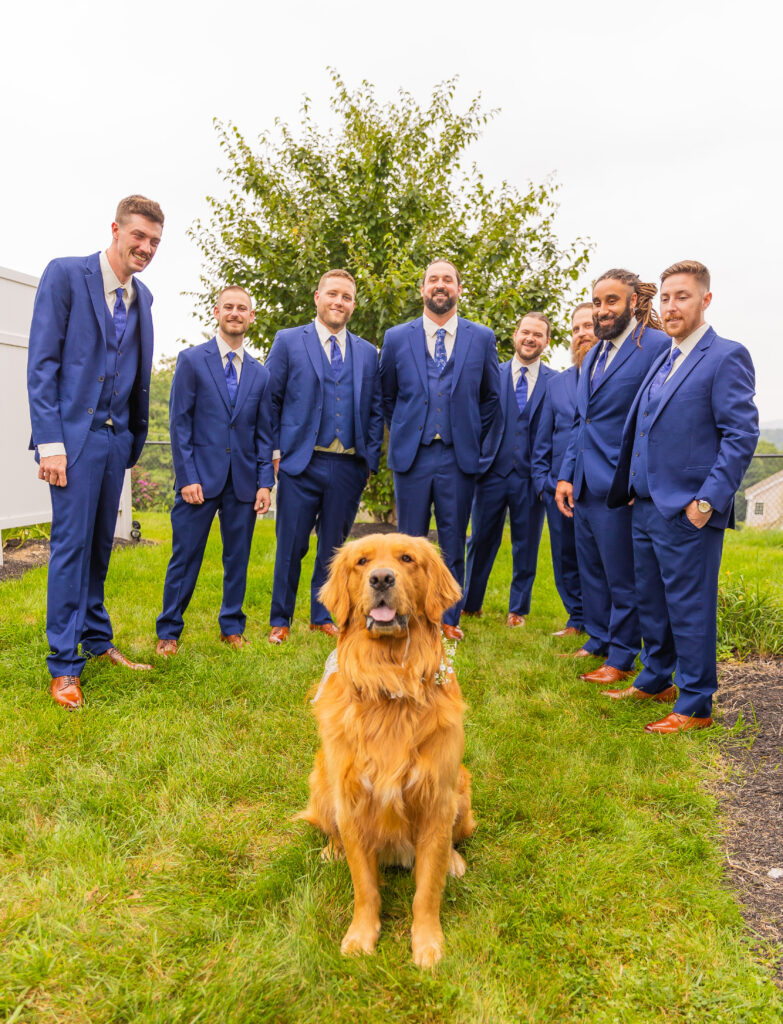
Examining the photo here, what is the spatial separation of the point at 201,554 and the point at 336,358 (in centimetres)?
170

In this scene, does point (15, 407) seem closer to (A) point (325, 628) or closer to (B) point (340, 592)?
(A) point (325, 628)

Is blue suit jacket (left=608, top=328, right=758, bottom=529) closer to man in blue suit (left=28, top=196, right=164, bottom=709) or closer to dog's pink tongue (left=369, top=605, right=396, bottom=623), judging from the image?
dog's pink tongue (left=369, top=605, right=396, bottom=623)

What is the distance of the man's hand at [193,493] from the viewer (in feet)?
14.5

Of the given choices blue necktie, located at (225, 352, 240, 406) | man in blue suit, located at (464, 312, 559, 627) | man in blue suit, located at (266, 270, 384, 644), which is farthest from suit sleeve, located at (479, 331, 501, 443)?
blue necktie, located at (225, 352, 240, 406)

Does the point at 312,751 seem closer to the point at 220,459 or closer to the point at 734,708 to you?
the point at 220,459

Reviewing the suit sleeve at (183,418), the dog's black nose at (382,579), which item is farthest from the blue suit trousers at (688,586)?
the suit sleeve at (183,418)

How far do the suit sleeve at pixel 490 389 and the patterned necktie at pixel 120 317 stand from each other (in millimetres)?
2398

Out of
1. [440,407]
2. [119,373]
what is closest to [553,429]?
[440,407]

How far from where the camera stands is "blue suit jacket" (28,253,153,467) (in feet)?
11.5

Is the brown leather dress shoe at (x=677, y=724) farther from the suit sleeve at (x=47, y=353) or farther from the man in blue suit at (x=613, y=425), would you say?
the suit sleeve at (x=47, y=353)

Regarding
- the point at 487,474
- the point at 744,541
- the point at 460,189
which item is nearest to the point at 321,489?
the point at 487,474

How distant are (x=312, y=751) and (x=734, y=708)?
2.53m

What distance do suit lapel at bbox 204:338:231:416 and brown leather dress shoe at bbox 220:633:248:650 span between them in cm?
161

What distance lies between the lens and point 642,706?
3.93 m
